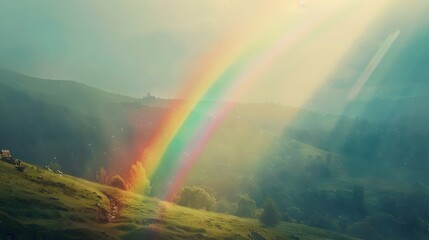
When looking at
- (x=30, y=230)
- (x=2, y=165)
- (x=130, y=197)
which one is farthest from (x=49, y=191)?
(x=130, y=197)

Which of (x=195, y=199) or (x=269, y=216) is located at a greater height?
(x=195, y=199)

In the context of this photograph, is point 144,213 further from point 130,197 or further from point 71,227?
point 71,227

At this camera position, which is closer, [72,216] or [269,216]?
[72,216]

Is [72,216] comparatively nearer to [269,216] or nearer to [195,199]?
[195,199]

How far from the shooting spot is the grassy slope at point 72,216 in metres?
57.1

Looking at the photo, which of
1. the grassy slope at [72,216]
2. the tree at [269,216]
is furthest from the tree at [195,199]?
the grassy slope at [72,216]

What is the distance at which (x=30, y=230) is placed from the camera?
5475 centimetres

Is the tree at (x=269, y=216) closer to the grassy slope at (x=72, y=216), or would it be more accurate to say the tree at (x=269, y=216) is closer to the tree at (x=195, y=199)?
the tree at (x=195, y=199)

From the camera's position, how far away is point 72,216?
217 feet

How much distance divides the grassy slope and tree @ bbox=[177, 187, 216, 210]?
57.5m

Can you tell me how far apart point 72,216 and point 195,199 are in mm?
94110

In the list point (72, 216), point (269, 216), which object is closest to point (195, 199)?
point (269, 216)

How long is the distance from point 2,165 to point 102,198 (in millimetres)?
19531

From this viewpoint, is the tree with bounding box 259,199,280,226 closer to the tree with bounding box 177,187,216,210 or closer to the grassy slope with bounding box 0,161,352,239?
the tree with bounding box 177,187,216,210
